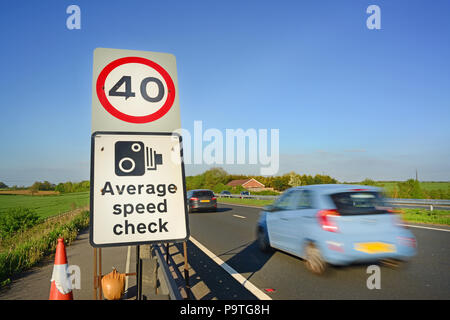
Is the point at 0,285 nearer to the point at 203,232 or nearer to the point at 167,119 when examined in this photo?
the point at 167,119

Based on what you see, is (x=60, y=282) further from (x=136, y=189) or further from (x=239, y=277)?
(x=239, y=277)

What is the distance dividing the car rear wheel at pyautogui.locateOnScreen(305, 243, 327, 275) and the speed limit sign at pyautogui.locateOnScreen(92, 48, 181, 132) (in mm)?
4093

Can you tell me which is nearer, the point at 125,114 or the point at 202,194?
the point at 125,114

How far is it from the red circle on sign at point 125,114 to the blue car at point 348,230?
12.9 ft

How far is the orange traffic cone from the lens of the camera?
3465 mm

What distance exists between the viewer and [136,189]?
280cm

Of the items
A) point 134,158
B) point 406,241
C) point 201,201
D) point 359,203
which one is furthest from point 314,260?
A: point 201,201

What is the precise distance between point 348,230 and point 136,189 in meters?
4.10

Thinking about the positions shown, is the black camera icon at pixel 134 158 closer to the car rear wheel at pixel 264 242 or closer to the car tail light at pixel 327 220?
the car tail light at pixel 327 220

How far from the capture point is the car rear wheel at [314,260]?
580cm

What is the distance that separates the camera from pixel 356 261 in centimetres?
550

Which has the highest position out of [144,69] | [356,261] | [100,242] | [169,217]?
[144,69]
